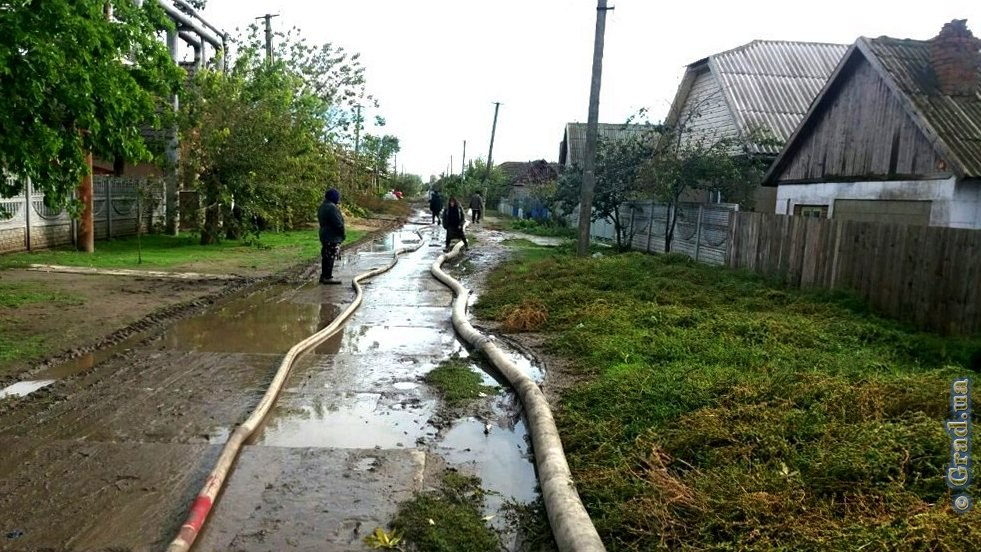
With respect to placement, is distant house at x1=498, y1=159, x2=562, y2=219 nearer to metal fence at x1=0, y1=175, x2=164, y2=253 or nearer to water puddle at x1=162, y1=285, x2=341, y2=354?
metal fence at x1=0, y1=175, x2=164, y2=253

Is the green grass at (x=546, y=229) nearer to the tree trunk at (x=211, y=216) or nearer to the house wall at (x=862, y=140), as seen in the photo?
the tree trunk at (x=211, y=216)

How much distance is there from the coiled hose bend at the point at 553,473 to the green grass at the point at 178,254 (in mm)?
9972

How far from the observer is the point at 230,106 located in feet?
60.3

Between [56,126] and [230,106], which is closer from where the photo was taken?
[56,126]

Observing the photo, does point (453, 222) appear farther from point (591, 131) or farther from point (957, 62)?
point (957, 62)

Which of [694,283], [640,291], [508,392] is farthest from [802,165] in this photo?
[508,392]

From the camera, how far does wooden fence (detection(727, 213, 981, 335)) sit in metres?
7.83

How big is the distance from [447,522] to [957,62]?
40.7ft

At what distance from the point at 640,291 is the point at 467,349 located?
3.68m

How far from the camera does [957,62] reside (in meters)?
11.8

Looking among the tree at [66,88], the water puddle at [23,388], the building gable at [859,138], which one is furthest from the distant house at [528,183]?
Result: the water puddle at [23,388]

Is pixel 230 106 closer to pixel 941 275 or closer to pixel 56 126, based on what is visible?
pixel 56 126

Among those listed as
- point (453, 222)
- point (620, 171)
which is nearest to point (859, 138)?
point (620, 171)

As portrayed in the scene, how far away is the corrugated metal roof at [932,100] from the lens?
10547 mm
